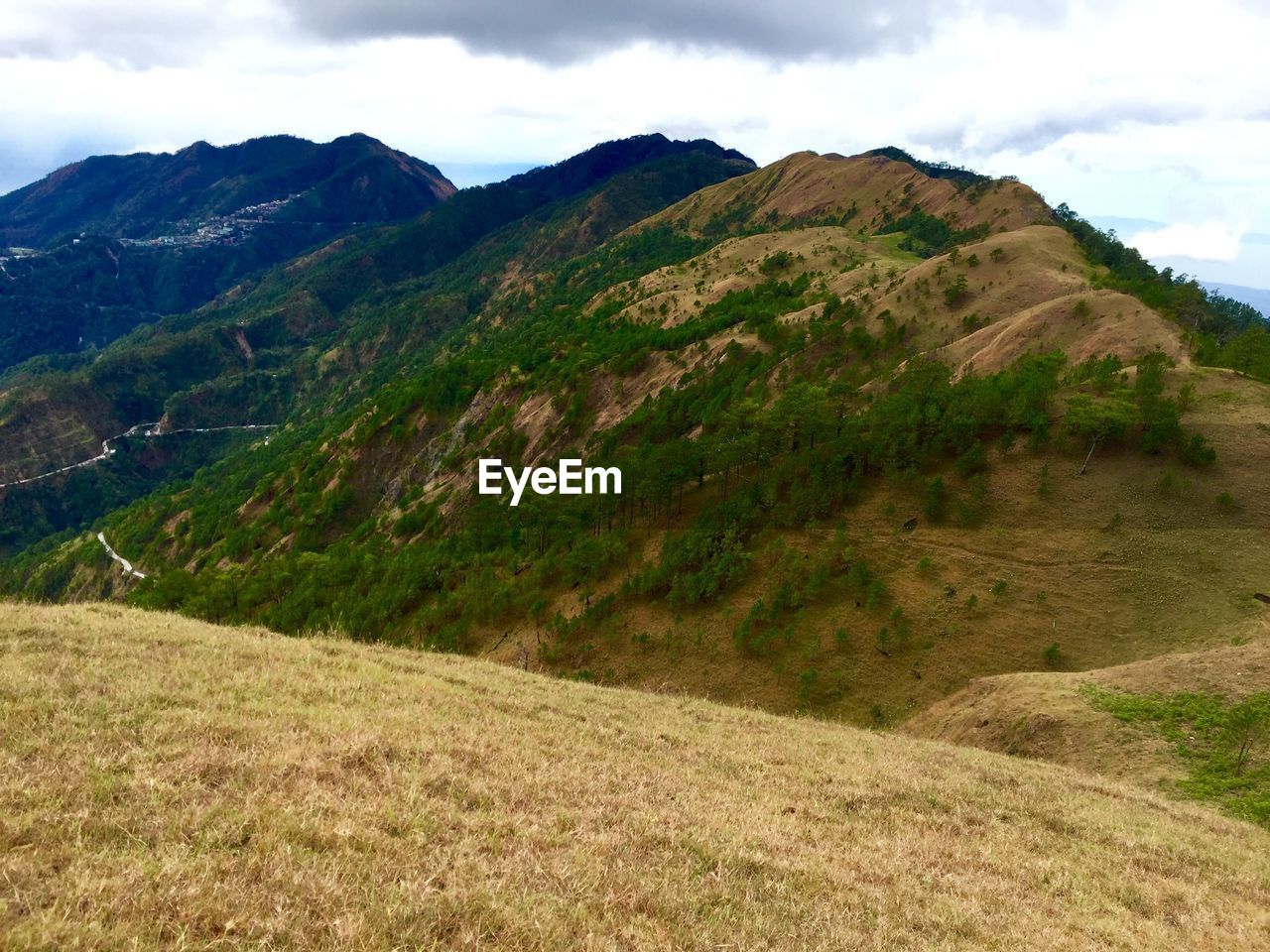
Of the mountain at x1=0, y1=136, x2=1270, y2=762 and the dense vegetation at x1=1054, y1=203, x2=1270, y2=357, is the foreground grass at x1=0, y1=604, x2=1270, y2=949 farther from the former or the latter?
the dense vegetation at x1=1054, y1=203, x2=1270, y2=357

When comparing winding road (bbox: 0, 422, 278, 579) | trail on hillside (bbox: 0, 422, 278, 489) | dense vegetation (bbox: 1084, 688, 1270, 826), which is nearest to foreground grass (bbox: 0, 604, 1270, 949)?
dense vegetation (bbox: 1084, 688, 1270, 826)

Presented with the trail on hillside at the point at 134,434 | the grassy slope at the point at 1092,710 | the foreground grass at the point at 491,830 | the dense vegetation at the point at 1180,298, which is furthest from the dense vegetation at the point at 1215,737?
the trail on hillside at the point at 134,434

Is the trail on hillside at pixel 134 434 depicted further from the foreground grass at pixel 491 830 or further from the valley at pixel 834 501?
the foreground grass at pixel 491 830

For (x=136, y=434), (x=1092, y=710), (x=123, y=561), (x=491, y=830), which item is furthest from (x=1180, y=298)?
(x=136, y=434)

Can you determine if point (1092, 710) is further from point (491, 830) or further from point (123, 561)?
point (123, 561)

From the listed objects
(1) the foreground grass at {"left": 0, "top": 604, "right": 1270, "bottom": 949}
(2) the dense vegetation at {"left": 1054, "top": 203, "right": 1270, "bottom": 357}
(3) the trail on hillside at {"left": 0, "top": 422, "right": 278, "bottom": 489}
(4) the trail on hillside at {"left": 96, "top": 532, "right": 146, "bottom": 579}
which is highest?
(2) the dense vegetation at {"left": 1054, "top": 203, "right": 1270, "bottom": 357}

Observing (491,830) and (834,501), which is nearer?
(491,830)
